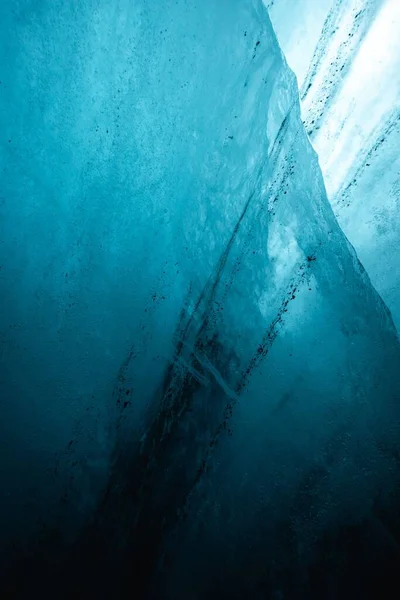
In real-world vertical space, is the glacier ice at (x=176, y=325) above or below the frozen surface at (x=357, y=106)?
below

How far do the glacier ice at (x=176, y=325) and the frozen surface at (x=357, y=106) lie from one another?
0.73 m

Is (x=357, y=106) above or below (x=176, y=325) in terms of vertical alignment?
above

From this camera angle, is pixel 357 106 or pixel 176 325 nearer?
pixel 176 325

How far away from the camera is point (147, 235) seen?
3137mm

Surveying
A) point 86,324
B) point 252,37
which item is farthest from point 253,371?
point 252,37

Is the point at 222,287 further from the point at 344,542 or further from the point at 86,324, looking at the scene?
the point at 344,542

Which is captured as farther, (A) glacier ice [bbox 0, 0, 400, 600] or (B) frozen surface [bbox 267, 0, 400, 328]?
(B) frozen surface [bbox 267, 0, 400, 328]

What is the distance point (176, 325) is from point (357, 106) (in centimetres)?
343

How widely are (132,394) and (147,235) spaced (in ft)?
5.37

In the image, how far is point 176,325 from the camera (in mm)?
3350

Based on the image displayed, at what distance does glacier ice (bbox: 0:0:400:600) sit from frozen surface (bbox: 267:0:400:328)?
73 centimetres

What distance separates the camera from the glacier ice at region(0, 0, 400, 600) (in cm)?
273

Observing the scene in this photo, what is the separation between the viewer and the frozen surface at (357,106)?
329 centimetres

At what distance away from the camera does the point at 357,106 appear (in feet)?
12.4
